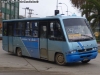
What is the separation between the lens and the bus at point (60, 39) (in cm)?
1128

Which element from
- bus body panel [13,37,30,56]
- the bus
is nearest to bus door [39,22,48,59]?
the bus

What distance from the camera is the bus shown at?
1128 cm

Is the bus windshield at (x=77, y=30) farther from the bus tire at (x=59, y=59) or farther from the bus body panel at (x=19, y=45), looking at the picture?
the bus body panel at (x=19, y=45)

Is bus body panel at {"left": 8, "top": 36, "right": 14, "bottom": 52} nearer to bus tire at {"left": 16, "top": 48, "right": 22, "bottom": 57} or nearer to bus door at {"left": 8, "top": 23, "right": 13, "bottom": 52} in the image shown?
bus door at {"left": 8, "top": 23, "right": 13, "bottom": 52}

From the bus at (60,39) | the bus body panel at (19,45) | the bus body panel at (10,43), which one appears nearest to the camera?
the bus at (60,39)

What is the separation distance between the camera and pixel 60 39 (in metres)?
11.7

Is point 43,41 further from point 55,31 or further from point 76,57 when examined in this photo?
point 76,57

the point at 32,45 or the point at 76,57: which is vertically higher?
the point at 32,45

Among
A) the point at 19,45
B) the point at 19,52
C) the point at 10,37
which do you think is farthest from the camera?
the point at 10,37

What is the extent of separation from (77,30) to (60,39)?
3.03 ft

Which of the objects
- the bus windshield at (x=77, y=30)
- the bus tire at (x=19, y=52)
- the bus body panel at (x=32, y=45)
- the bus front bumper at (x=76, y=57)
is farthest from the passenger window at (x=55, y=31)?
the bus tire at (x=19, y=52)

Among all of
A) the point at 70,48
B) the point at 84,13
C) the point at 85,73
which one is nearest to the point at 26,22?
the point at 70,48

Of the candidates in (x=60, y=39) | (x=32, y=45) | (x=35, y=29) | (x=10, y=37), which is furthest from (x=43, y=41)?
(x=10, y=37)

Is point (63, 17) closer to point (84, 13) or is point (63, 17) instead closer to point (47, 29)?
point (47, 29)
